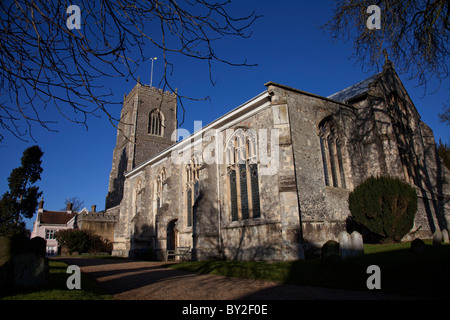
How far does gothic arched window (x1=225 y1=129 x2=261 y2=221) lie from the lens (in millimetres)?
13859

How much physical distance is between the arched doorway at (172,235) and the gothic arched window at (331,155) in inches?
439

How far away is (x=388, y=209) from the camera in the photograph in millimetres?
11836

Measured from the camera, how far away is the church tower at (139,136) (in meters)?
39.6

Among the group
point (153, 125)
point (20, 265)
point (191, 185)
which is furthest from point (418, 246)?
point (153, 125)

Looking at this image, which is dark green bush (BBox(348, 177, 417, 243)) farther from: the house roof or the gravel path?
the house roof

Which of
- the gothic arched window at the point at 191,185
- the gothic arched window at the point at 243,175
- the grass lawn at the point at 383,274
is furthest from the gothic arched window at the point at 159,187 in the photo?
the grass lawn at the point at 383,274

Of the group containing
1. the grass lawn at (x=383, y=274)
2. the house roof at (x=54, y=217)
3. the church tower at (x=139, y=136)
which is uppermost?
the church tower at (x=139, y=136)

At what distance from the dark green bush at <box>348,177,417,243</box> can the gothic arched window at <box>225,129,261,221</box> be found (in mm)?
4884

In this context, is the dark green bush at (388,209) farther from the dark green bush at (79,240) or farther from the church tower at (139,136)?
the church tower at (139,136)

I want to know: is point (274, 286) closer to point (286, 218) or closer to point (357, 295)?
point (357, 295)

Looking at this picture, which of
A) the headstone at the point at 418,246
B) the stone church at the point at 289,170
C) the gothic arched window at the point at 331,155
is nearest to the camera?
the headstone at the point at 418,246

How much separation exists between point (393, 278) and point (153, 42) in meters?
7.15

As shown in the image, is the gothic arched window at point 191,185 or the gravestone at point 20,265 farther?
the gothic arched window at point 191,185
